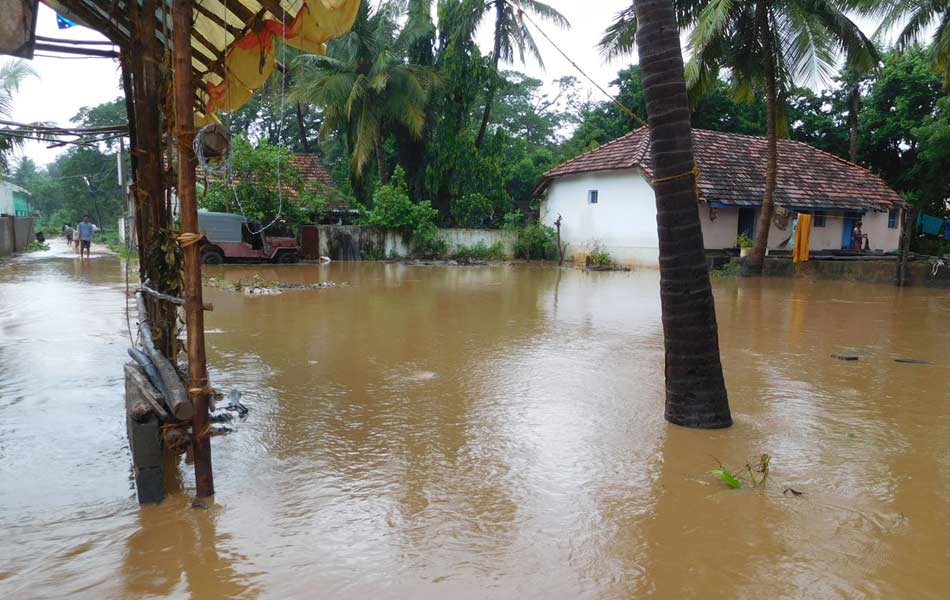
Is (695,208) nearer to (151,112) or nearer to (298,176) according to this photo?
(151,112)

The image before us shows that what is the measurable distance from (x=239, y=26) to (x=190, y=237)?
276 cm

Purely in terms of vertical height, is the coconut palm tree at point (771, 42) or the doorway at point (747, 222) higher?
the coconut palm tree at point (771, 42)

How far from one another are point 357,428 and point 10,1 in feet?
12.9

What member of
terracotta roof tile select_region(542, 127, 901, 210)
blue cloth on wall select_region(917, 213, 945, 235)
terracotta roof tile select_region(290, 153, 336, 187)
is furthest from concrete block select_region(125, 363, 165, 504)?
blue cloth on wall select_region(917, 213, 945, 235)

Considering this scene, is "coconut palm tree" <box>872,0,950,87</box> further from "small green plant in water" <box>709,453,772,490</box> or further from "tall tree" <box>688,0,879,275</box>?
"small green plant in water" <box>709,453,772,490</box>

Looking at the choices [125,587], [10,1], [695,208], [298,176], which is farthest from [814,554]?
[298,176]

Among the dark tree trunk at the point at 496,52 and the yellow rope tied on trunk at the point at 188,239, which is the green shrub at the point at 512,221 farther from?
the yellow rope tied on trunk at the point at 188,239

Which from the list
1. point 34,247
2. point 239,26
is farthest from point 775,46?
point 34,247

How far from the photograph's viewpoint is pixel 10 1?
4.78 meters

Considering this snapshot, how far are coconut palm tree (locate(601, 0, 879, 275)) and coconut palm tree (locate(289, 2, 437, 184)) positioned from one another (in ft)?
30.2

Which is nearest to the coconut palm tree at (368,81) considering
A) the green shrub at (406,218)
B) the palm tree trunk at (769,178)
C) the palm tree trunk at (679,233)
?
the green shrub at (406,218)

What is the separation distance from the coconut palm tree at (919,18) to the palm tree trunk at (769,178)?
115 inches

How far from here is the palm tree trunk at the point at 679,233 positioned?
5.17 meters

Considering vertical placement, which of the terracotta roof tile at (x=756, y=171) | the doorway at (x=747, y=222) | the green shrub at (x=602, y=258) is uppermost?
the terracotta roof tile at (x=756, y=171)
